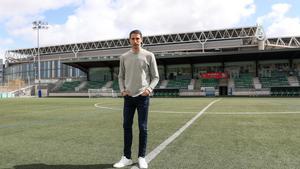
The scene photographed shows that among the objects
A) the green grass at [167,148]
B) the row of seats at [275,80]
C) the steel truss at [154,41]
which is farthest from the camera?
the steel truss at [154,41]

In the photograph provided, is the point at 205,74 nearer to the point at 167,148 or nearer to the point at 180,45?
the point at 180,45

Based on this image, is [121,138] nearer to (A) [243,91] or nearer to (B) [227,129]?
(B) [227,129]

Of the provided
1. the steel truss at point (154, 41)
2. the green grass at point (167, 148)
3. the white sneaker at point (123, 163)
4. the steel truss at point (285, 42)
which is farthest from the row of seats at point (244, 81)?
the white sneaker at point (123, 163)

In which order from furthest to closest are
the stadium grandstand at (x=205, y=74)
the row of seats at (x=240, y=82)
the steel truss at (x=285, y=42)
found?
the steel truss at (x=285, y=42), the row of seats at (x=240, y=82), the stadium grandstand at (x=205, y=74)

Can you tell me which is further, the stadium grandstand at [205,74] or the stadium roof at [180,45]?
the stadium roof at [180,45]

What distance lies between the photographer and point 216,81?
190 ft

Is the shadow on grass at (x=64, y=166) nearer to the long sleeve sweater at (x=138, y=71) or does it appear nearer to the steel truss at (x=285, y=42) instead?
the long sleeve sweater at (x=138, y=71)

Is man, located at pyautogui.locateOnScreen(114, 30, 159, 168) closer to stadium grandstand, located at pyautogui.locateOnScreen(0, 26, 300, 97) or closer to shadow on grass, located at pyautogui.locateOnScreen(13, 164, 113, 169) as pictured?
shadow on grass, located at pyautogui.locateOnScreen(13, 164, 113, 169)

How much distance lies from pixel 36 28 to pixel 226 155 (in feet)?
227

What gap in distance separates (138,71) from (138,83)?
19 centimetres

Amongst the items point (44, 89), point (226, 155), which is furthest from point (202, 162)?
point (44, 89)

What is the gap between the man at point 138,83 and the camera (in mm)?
4957

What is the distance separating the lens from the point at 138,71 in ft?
16.3

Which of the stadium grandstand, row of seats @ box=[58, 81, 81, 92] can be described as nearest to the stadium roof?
the stadium grandstand
